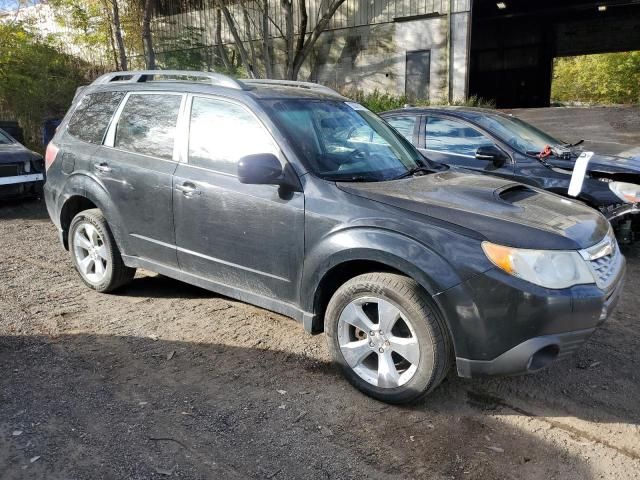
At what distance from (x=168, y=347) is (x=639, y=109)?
12537 mm

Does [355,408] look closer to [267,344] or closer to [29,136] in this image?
[267,344]

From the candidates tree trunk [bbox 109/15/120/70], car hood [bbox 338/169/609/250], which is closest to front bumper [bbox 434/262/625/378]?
car hood [bbox 338/169/609/250]

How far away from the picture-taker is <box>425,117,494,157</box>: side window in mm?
6520

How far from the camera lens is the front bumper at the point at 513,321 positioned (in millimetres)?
2801

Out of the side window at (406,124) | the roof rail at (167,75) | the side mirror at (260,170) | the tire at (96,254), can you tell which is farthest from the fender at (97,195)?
the side window at (406,124)

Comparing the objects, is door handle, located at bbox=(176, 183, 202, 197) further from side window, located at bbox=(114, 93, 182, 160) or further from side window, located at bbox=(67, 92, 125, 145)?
side window, located at bbox=(67, 92, 125, 145)

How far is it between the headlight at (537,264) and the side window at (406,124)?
4192 millimetres

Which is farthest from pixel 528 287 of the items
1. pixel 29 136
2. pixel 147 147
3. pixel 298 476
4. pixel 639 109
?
pixel 29 136

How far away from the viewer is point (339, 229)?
3.29 meters

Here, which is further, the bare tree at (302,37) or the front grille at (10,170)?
the bare tree at (302,37)

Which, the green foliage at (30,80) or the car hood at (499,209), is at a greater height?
the green foliage at (30,80)

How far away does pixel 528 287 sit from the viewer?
9.16 feet

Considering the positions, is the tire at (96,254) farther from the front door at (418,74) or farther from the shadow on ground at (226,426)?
the front door at (418,74)

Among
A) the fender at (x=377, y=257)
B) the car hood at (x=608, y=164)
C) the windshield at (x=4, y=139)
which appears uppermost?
the windshield at (x=4, y=139)
